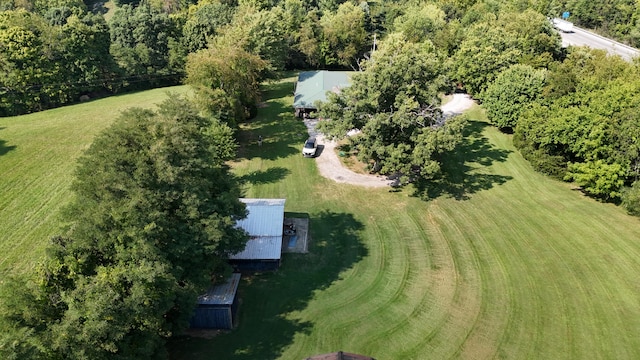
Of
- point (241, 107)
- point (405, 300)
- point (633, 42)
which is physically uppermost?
point (633, 42)

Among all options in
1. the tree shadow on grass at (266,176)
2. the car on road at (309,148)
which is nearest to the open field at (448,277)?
the tree shadow on grass at (266,176)

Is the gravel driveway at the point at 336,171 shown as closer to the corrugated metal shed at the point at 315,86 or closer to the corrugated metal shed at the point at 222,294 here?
the corrugated metal shed at the point at 315,86

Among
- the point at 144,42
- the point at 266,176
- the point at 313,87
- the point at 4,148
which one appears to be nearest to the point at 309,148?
the point at 266,176

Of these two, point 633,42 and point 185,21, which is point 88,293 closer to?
point 185,21

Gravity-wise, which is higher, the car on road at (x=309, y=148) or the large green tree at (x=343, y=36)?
the large green tree at (x=343, y=36)

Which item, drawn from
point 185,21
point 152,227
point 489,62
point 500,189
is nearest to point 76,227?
point 152,227

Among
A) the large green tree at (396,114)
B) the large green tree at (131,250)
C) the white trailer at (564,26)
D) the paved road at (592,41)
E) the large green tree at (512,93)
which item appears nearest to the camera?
the large green tree at (131,250)

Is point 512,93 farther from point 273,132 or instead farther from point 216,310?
point 216,310
